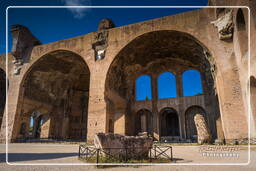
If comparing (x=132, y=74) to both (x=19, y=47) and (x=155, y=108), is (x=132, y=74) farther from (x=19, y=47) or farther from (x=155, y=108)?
(x=19, y=47)

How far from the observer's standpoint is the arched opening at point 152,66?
12.6 m

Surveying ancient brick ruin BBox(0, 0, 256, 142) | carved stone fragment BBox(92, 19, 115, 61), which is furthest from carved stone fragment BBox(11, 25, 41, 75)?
carved stone fragment BBox(92, 19, 115, 61)

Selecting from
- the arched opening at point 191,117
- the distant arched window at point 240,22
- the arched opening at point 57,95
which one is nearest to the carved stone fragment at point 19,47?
the arched opening at point 57,95

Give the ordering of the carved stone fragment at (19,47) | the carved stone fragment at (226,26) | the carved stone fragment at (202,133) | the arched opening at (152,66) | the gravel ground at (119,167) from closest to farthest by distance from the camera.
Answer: the gravel ground at (119,167) < the carved stone fragment at (202,133) < the carved stone fragment at (226,26) < the arched opening at (152,66) < the carved stone fragment at (19,47)

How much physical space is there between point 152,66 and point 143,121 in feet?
21.0

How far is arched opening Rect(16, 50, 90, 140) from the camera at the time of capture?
16041mm

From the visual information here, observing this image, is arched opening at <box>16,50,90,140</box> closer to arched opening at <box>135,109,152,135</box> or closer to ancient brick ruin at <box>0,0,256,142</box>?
ancient brick ruin at <box>0,0,256,142</box>

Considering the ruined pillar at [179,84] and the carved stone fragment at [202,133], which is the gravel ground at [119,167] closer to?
the carved stone fragment at [202,133]

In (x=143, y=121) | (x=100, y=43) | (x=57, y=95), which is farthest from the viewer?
(x=57, y=95)

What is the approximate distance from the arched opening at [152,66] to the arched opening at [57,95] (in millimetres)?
3999

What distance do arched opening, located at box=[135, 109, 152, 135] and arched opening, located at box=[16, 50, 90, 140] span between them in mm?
7125

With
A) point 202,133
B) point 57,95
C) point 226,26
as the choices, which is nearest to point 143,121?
point 202,133

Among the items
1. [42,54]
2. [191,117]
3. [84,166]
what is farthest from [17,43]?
[191,117]

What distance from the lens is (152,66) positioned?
1834 cm
